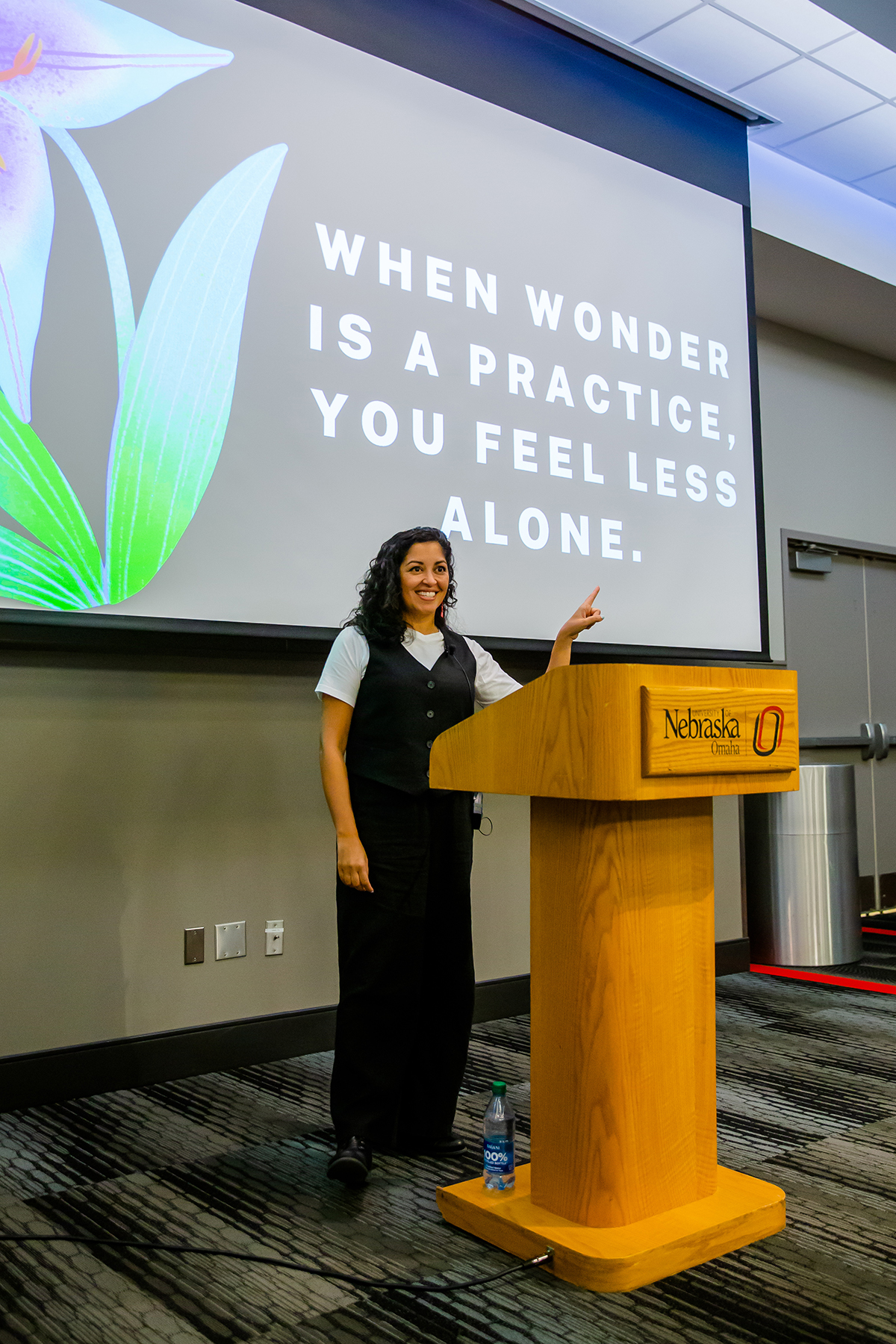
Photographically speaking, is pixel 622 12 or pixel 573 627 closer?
pixel 573 627

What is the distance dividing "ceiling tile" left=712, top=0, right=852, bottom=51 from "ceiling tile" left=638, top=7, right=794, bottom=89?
0.04 meters

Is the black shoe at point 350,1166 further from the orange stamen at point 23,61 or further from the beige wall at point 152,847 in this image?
the orange stamen at point 23,61

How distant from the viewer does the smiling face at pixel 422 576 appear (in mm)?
2264

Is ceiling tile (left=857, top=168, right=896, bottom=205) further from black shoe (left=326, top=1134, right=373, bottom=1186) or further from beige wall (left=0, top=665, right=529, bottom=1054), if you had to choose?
black shoe (left=326, top=1134, right=373, bottom=1186)

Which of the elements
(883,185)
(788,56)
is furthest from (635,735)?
Answer: (883,185)

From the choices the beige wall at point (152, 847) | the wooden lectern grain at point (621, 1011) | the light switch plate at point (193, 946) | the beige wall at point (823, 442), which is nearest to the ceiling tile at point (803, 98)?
the beige wall at point (823, 442)

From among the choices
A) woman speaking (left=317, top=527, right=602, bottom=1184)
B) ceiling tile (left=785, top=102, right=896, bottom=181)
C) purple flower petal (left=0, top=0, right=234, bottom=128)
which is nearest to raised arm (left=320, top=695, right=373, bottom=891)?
woman speaking (left=317, top=527, right=602, bottom=1184)

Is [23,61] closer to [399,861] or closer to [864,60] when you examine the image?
[399,861]

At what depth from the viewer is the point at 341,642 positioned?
2221mm

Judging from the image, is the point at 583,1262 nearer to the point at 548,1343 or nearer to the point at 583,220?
the point at 548,1343

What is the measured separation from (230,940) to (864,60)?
12.0 ft

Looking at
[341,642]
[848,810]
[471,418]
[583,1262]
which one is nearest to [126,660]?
[341,642]

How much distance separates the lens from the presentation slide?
8.28ft

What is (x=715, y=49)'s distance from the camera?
3.71 metres
